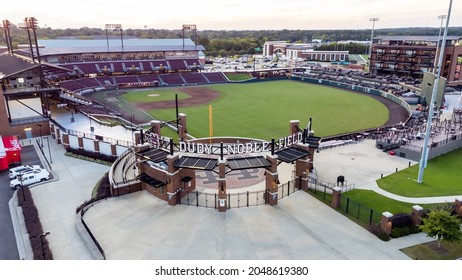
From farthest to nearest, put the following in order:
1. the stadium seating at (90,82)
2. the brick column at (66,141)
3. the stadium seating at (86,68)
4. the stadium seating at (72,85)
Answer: the stadium seating at (86,68)
the stadium seating at (90,82)
the stadium seating at (72,85)
the brick column at (66,141)

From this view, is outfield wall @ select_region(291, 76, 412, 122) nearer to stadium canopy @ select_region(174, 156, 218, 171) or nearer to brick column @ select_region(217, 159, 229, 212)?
brick column @ select_region(217, 159, 229, 212)

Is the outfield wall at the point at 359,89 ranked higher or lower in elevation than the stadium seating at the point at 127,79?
lower

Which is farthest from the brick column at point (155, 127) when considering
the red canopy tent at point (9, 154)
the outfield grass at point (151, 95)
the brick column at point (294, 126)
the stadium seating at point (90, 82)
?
the stadium seating at point (90, 82)

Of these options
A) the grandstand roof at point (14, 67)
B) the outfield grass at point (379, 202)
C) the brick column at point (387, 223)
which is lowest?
the outfield grass at point (379, 202)

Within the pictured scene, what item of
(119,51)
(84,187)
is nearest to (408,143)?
(84,187)

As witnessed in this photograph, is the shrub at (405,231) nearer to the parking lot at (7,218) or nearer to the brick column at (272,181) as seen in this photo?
the brick column at (272,181)

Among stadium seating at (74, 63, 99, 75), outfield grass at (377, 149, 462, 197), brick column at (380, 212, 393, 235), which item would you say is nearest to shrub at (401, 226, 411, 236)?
brick column at (380, 212, 393, 235)

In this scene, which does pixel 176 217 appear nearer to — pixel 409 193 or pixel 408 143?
pixel 409 193
